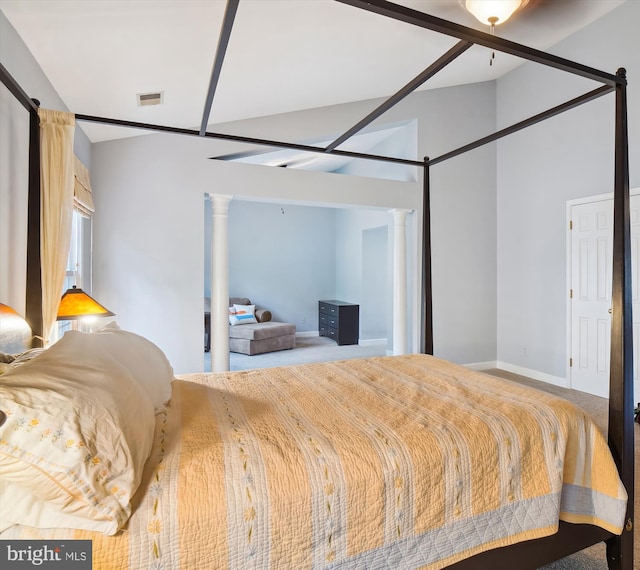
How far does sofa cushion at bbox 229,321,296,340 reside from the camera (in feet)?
19.5

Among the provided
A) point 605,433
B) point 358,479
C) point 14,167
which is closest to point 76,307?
point 14,167

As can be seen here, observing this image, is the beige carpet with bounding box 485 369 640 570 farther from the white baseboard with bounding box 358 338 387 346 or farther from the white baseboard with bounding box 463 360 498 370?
the white baseboard with bounding box 358 338 387 346

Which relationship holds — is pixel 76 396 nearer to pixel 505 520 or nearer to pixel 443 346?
pixel 505 520

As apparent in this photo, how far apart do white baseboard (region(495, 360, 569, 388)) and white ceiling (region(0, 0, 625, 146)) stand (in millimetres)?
3614

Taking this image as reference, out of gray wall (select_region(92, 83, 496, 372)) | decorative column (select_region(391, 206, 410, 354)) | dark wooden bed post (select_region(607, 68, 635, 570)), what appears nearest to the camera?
dark wooden bed post (select_region(607, 68, 635, 570))

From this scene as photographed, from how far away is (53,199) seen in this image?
6.46 feet

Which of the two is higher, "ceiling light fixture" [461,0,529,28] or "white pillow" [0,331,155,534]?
"ceiling light fixture" [461,0,529,28]

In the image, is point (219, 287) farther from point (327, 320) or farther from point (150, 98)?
point (327, 320)

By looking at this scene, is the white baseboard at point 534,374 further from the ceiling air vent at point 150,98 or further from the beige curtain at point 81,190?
the beige curtain at point 81,190

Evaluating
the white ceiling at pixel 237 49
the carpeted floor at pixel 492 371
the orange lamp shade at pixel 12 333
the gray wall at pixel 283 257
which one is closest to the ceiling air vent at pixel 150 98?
the white ceiling at pixel 237 49

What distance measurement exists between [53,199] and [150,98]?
138cm

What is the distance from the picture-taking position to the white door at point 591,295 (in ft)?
12.7

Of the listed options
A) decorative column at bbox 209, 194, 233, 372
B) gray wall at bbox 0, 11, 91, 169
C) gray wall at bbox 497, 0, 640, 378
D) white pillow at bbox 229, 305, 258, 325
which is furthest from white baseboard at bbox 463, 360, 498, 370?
gray wall at bbox 0, 11, 91, 169

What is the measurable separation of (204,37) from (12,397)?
2.22m
